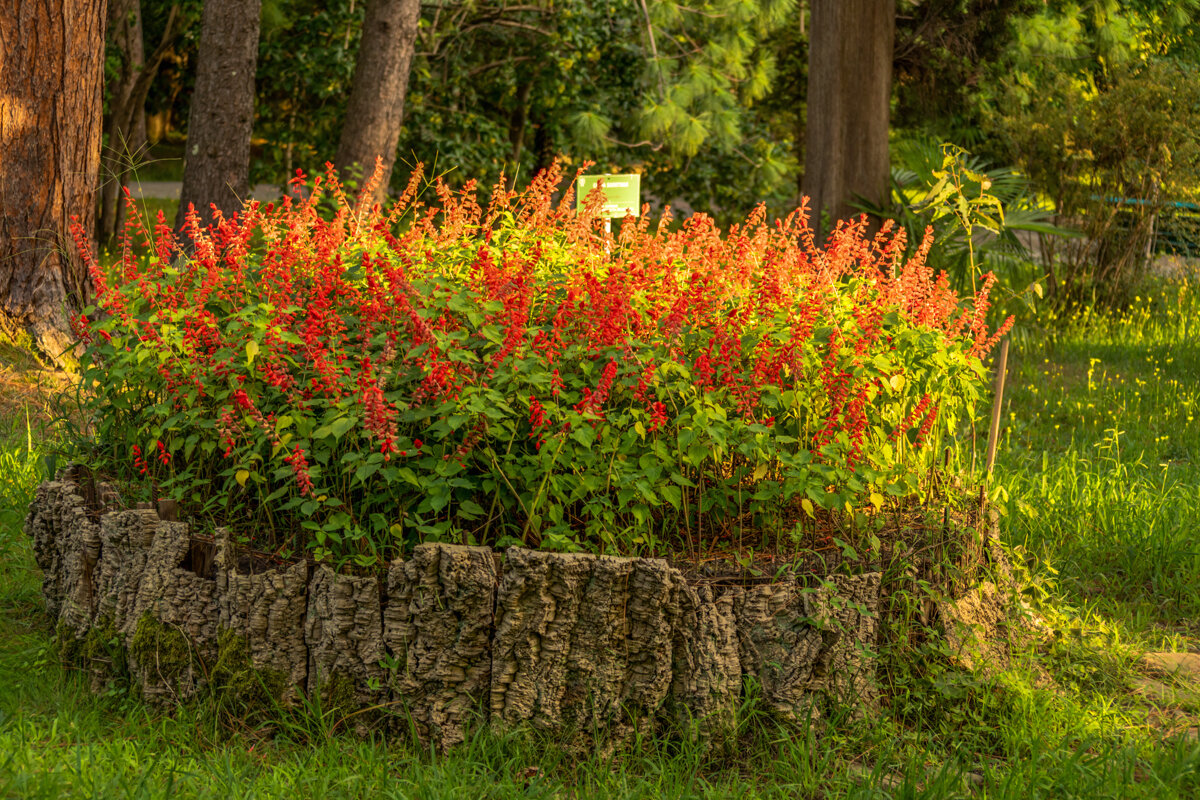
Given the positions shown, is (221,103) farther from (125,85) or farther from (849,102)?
(849,102)

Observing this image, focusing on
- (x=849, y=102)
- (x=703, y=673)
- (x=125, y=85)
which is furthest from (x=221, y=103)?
(x=703, y=673)

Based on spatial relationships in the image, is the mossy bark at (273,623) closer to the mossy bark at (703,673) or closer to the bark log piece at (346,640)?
the bark log piece at (346,640)

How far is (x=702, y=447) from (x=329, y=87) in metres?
8.74

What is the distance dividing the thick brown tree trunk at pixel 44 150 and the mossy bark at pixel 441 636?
13.2 feet

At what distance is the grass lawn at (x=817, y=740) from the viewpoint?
281cm

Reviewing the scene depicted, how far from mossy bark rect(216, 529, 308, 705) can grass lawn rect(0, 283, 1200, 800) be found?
0.13 meters

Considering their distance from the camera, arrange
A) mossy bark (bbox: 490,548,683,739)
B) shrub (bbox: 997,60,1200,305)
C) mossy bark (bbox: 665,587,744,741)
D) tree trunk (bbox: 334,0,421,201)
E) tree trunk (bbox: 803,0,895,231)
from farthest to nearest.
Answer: tree trunk (bbox: 334,0,421,201) → shrub (bbox: 997,60,1200,305) → tree trunk (bbox: 803,0,895,231) → mossy bark (bbox: 665,587,744,741) → mossy bark (bbox: 490,548,683,739)

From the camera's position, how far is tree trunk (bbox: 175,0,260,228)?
8.95 m

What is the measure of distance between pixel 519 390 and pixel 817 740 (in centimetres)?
130

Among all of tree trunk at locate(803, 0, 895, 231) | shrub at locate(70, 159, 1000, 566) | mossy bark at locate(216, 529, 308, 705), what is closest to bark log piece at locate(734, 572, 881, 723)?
shrub at locate(70, 159, 1000, 566)

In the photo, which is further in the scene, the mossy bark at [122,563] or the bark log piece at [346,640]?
the mossy bark at [122,563]

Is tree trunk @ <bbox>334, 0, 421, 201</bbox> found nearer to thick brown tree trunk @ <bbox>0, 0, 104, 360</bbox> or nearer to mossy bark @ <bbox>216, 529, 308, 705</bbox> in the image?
thick brown tree trunk @ <bbox>0, 0, 104, 360</bbox>

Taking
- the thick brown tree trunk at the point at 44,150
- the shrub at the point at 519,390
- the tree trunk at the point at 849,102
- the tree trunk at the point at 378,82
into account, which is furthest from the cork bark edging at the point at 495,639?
the tree trunk at the point at 378,82

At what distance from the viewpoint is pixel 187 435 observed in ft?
11.7
